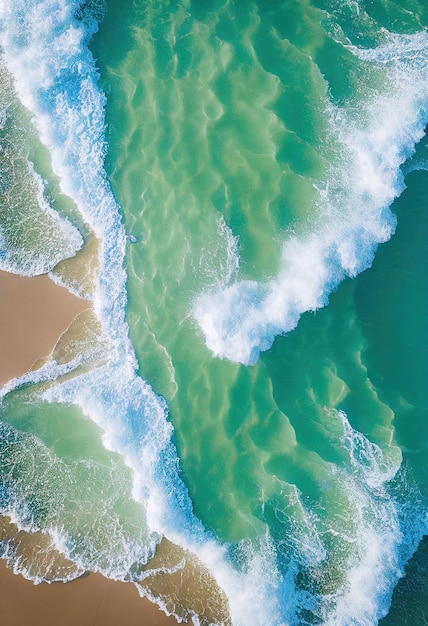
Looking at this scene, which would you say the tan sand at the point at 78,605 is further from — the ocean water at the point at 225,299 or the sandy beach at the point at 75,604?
the ocean water at the point at 225,299

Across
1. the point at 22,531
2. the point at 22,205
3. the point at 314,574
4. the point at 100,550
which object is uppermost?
the point at 22,205

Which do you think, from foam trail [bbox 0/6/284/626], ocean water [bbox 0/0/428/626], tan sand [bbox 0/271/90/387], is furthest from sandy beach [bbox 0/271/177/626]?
tan sand [bbox 0/271/90/387]

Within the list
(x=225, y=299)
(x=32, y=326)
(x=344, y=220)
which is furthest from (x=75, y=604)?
(x=344, y=220)

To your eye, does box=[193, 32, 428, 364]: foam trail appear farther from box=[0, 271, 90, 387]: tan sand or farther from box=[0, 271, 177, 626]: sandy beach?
box=[0, 271, 177, 626]: sandy beach

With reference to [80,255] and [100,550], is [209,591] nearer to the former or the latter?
[100,550]

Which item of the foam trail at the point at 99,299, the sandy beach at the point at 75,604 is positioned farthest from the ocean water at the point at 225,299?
the sandy beach at the point at 75,604

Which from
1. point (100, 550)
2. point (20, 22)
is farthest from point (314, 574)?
point (20, 22)
